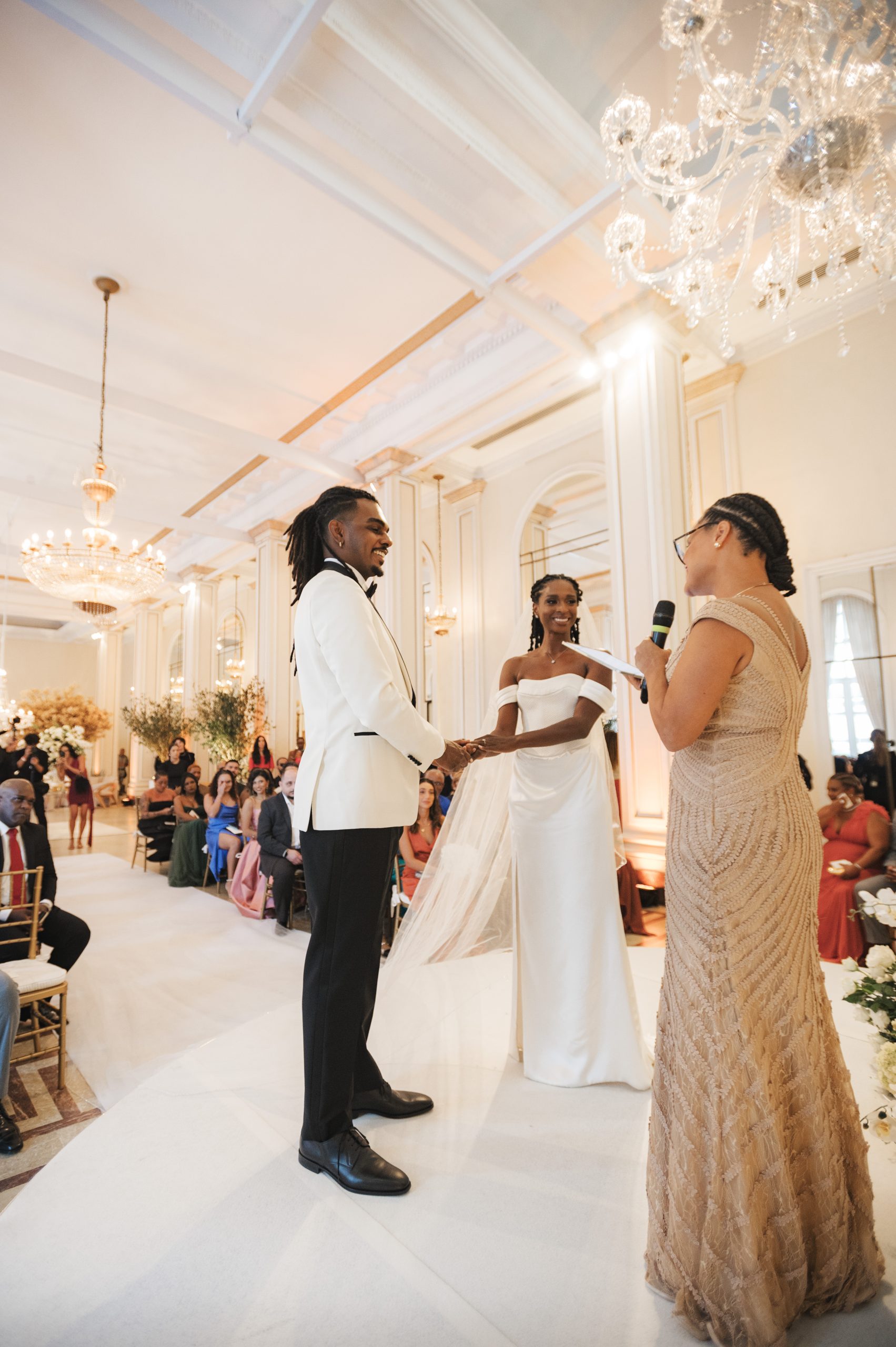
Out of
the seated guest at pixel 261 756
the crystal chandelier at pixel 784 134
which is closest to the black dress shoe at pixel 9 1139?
the crystal chandelier at pixel 784 134

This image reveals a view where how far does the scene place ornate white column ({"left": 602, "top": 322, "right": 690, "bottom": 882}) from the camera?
18.2 feet

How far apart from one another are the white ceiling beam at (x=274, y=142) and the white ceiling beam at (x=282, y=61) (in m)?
0.12

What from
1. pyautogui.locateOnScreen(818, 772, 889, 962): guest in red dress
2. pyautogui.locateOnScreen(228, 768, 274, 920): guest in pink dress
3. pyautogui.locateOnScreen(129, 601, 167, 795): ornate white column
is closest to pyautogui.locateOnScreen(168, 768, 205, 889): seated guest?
pyautogui.locateOnScreen(228, 768, 274, 920): guest in pink dress

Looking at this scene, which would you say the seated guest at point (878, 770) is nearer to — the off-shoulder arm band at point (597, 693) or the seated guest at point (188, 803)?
the off-shoulder arm band at point (597, 693)

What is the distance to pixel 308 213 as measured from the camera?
521cm

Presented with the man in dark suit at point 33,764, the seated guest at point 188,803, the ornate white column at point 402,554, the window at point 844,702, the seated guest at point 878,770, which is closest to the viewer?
the seated guest at point 878,770

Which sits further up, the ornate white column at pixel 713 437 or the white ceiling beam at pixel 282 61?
the white ceiling beam at pixel 282 61

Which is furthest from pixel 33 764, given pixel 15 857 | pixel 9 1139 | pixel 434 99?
pixel 434 99

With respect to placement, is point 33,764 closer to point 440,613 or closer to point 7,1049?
point 440,613

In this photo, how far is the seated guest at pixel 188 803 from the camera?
8086mm

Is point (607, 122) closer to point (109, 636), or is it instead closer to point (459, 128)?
point (459, 128)

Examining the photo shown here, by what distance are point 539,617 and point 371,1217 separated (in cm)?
201

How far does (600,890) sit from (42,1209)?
187 cm

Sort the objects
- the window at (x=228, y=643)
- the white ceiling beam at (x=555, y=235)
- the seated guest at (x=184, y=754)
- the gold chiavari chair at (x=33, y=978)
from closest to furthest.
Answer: the gold chiavari chair at (x=33, y=978)
the white ceiling beam at (x=555, y=235)
the seated guest at (x=184, y=754)
the window at (x=228, y=643)
